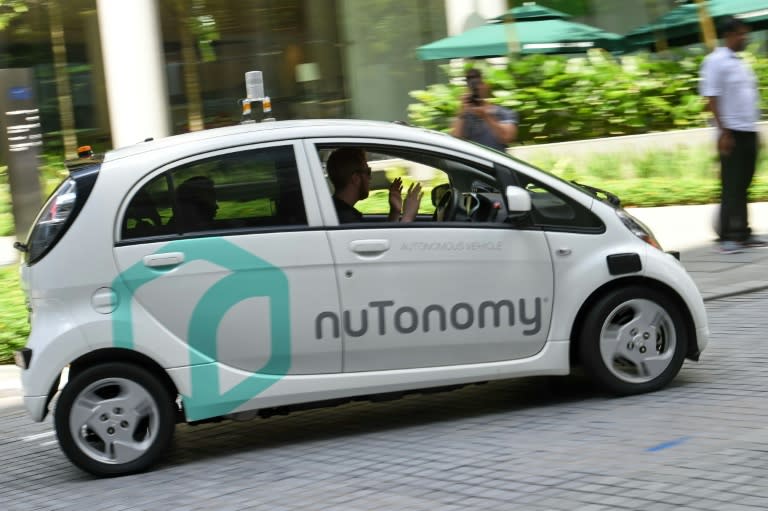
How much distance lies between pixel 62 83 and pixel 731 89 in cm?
1420

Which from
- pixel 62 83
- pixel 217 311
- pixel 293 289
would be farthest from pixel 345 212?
pixel 62 83

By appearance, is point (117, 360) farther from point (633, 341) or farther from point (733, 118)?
point (733, 118)

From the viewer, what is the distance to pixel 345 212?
629 centimetres

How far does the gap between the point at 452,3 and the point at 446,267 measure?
49.2ft

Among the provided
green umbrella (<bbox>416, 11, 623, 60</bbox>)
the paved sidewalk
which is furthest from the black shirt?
green umbrella (<bbox>416, 11, 623, 60</bbox>)

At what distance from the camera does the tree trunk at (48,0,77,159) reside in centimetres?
2130

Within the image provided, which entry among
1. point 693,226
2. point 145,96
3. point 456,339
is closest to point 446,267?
point 456,339

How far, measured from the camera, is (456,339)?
20.6ft

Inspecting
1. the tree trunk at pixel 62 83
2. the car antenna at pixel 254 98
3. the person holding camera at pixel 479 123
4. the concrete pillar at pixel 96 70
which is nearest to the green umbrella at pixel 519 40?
the concrete pillar at pixel 96 70

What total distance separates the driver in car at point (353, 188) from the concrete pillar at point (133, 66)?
1226 cm

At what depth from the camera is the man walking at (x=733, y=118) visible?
10.6 m

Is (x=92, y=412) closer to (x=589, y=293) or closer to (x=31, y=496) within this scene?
(x=31, y=496)

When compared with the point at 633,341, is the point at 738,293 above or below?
below

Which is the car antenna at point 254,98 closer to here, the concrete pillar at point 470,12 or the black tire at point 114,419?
the black tire at point 114,419
